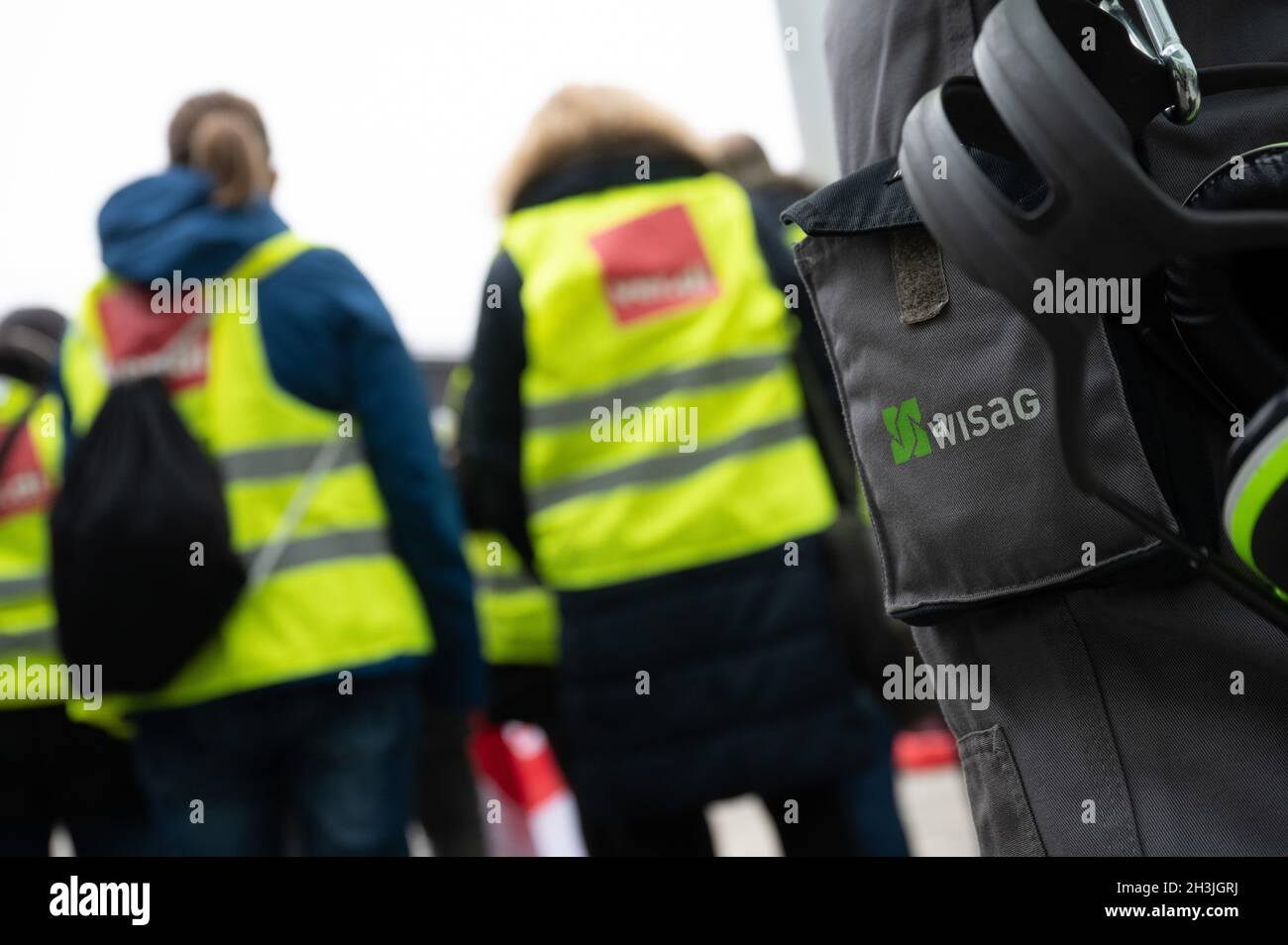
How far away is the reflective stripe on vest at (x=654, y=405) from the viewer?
2.02m

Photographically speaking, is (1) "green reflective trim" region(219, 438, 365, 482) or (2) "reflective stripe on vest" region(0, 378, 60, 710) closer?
(1) "green reflective trim" region(219, 438, 365, 482)

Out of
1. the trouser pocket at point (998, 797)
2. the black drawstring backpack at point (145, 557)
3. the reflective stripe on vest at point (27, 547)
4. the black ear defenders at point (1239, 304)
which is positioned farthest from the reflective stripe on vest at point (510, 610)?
the black ear defenders at point (1239, 304)

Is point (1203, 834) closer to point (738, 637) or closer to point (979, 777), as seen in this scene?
point (979, 777)

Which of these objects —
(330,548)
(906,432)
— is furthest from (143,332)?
(906,432)

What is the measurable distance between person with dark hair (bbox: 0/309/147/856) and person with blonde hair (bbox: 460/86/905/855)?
0.95 meters

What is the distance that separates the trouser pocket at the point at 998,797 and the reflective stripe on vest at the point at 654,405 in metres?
0.97

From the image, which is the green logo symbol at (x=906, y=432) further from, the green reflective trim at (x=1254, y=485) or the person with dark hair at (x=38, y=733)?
the person with dark hair at (x=38, y=733)

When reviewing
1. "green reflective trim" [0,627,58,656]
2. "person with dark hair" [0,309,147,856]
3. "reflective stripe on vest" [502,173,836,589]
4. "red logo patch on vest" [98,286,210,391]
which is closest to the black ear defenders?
"reflective stripe on vest" [502,173,836,589]

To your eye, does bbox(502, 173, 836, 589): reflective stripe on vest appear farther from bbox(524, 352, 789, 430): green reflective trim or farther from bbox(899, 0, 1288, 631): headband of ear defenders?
bbox(899, 0, 1288, 631): headband of ear defenders

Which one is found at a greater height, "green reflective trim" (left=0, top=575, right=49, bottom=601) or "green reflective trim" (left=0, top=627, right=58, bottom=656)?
"green reflective trim" (left=0, top=575, right=49, bottom=601)

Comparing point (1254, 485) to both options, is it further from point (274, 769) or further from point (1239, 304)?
point (274, 769)

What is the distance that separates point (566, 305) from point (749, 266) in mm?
271

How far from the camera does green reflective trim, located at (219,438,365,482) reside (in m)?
2.03
